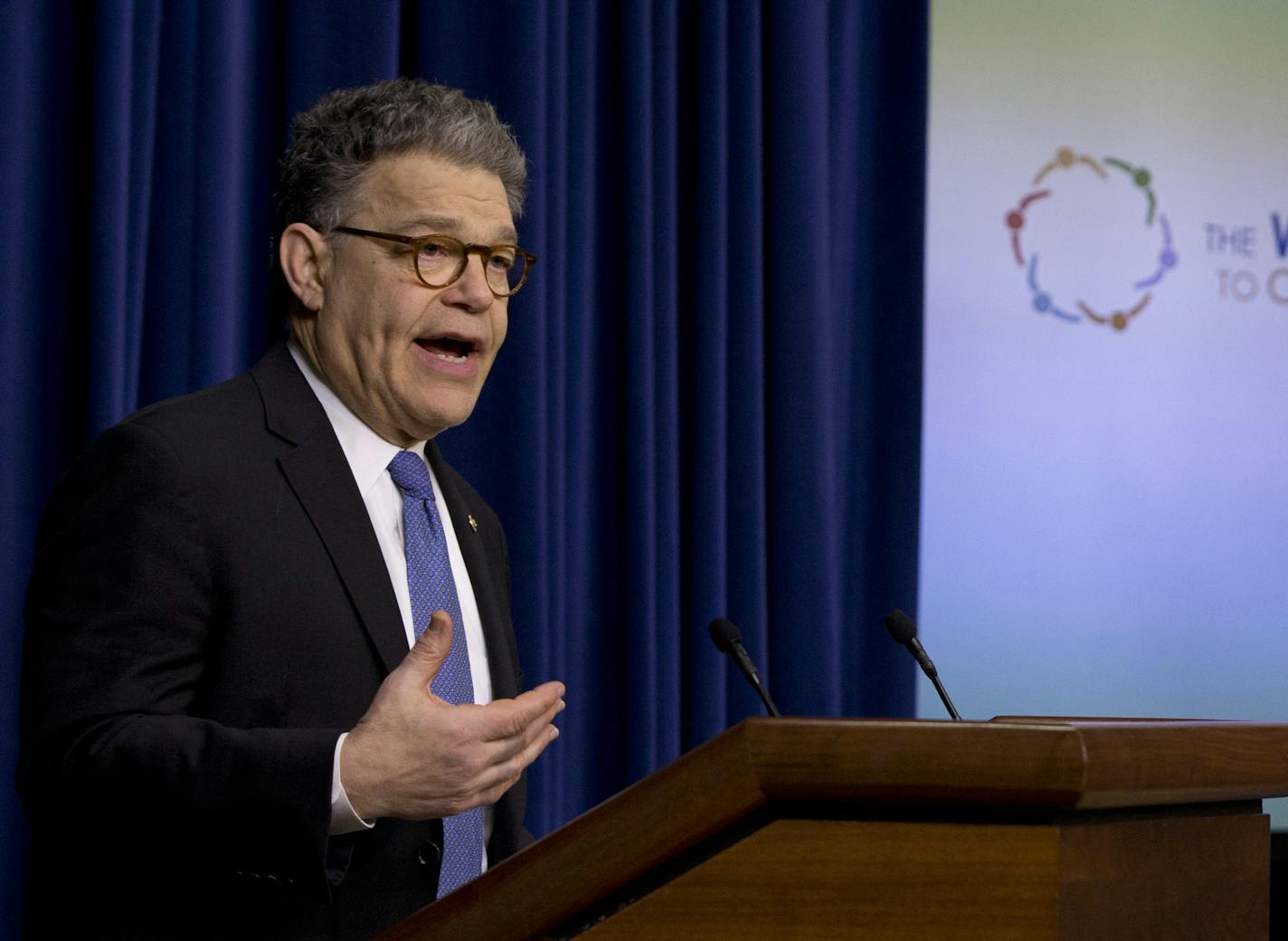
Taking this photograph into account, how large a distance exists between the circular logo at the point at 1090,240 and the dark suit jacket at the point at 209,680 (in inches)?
82.0

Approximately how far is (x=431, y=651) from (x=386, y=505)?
58cm

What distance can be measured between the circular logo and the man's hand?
7.78 ft

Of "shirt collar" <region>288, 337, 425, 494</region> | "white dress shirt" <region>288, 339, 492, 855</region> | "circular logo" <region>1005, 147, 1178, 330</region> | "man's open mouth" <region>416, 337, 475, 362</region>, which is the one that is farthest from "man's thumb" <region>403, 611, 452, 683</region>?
"circular logo" <region>1005, 147, 1178, 330</region>

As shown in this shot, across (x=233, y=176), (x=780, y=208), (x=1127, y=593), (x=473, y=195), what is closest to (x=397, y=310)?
(x=473, y=195)

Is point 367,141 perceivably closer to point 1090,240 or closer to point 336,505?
point 336,505

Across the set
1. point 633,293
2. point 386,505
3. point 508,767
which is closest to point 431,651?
point 508,767

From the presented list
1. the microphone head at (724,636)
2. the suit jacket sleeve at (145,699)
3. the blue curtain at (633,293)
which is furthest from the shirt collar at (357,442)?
the blue curtain at (633,293)

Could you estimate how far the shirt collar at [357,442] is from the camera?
5.74 feet

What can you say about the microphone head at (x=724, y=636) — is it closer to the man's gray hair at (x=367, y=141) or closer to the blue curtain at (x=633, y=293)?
the man's gray hair at (x=367, y=141)

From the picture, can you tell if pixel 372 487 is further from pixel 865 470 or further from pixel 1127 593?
pixel 1127 593

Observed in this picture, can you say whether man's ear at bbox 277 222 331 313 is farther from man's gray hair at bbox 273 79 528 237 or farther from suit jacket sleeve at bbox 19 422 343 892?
suit jacket sleeve at bbox 19 422 343 892

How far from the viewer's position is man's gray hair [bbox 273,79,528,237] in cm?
184

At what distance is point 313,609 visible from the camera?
1533mm

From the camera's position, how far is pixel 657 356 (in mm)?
2904
